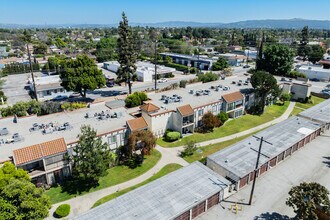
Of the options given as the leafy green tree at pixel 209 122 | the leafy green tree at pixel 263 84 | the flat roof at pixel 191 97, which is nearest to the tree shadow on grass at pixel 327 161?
the leafy green tree at pixel 209 122

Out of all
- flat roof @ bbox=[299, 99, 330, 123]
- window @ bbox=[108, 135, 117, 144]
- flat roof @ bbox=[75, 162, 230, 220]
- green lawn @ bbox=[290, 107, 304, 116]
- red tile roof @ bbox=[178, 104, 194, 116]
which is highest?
red tile roof @ bbox=[178, 104, 194, 116]

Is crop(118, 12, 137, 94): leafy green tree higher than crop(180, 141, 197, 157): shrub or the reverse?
higher

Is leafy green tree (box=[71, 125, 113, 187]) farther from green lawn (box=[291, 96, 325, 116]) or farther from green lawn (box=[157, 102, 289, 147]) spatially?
green lawn (box=[291, 96, 325, 116])

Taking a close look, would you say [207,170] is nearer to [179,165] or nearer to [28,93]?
[179,165]

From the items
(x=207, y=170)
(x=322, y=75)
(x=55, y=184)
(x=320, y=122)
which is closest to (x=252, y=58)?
(x=322, y=75)

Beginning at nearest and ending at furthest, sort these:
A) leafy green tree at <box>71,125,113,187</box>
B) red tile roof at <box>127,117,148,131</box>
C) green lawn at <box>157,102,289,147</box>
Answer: leafy green tree at <box>71,125,113,187</box> < red tile roof at <box>127,117,148,131</box> < green lawn at <box>157,102,289,147</box>

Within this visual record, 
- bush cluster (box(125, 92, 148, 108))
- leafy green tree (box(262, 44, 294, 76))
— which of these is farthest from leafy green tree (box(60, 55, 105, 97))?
leafy green tree (box(262, 44, 294, 76))

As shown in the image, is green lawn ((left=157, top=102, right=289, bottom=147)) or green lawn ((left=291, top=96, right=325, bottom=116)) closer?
green lawn ((left=157, top=102, right=289, bottom=147))
